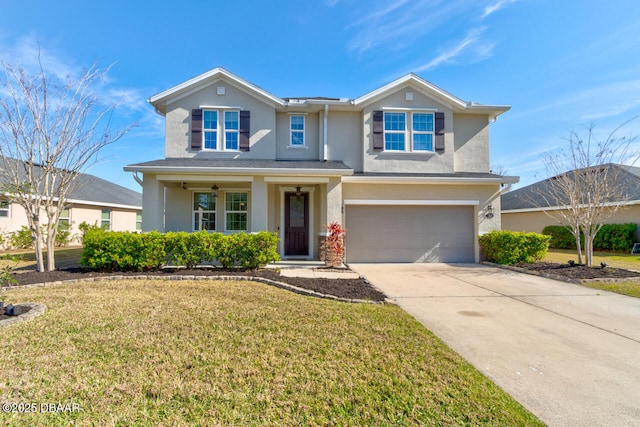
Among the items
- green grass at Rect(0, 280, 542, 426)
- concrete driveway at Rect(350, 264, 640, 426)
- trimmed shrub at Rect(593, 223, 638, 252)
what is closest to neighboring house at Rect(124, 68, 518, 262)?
concrete driveway at Rect(350, 264, 640, 426)

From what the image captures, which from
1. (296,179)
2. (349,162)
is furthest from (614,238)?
(296,179)

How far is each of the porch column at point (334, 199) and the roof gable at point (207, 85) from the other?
4190 mm

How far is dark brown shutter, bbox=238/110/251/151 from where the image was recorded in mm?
11655

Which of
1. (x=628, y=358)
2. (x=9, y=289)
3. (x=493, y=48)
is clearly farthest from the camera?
(x=493, y=48)

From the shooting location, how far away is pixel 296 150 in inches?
480

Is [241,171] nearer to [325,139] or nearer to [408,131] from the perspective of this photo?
[325,139]

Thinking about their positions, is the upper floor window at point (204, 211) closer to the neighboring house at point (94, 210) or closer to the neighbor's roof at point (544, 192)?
the neighboring house at point (94, 210)

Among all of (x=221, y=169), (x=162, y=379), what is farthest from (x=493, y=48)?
(x=162, y=379)

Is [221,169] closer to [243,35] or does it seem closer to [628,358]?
[243,35]

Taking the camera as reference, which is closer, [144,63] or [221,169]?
[221,169]

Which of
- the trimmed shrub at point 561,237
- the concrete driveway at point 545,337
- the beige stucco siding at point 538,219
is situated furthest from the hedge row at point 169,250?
the trimmed shrub at point 561,237

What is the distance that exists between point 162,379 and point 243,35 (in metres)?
12.5

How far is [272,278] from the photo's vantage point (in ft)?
25.2

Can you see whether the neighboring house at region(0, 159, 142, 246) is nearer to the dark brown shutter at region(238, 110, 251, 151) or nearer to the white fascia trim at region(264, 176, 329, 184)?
the dark brown shutter at region(238, 110, 251, 151)
